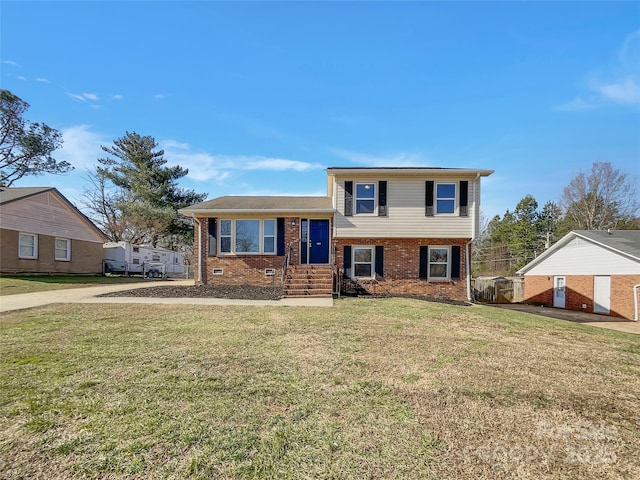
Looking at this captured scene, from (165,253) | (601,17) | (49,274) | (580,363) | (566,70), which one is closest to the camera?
(580,363)

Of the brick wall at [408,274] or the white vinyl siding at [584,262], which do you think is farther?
the white vinyl siding at [584,262]

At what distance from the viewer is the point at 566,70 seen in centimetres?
1167

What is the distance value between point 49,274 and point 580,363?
2383cm

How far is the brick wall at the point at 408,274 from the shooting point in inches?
497

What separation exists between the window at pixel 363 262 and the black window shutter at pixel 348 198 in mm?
1522

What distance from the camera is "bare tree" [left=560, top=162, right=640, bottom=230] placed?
1136 inches

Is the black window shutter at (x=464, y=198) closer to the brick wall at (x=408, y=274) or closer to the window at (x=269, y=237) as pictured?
the brick wall at (x=408, y=274)

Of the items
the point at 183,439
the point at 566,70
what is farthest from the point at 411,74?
the point at 183,439

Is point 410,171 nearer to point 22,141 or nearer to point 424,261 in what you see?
point 424,261

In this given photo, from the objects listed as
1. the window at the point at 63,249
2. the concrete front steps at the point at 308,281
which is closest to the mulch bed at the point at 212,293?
the concrete front steps at the point at 308,281

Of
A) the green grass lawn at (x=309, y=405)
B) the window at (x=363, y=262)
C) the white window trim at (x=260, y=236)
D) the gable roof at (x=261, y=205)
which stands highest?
the gable roof at (x=261, y=205)

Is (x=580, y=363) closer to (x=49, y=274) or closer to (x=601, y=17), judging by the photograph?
(x=601, y=17)

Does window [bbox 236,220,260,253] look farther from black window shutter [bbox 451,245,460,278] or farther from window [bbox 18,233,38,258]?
window [bbox 18,233,38,258]

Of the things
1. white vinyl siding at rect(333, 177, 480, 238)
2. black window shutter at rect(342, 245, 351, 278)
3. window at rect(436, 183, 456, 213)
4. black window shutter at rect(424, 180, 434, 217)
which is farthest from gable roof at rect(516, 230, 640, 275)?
black window shutter at rect(342, 245, 351, 278)
